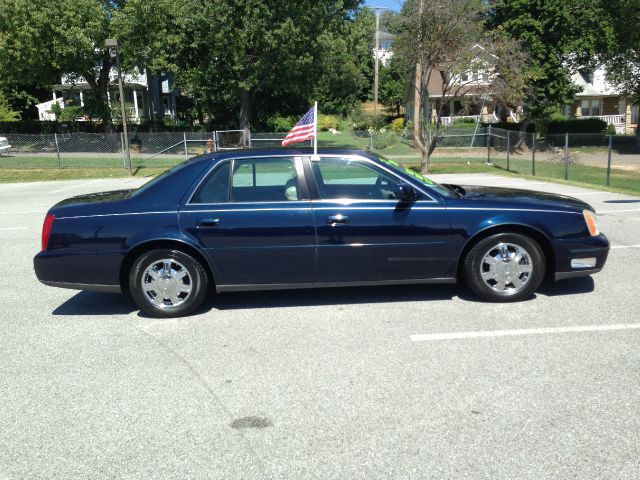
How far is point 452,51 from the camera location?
21438 millimetres

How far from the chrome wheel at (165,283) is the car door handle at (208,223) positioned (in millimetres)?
426

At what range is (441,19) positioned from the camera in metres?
21.0

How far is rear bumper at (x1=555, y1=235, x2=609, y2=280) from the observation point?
549cm

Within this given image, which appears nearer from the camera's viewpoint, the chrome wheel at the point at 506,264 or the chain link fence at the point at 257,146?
the chrome wheel at the point at 506,264

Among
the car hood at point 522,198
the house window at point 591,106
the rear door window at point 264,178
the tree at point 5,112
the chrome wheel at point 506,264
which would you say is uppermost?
the tree at point 5,112

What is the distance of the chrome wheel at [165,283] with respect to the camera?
212 inches

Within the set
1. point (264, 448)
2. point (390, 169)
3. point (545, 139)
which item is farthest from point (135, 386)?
point (545, 139)

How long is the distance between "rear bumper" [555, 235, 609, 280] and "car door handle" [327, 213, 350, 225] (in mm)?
2086

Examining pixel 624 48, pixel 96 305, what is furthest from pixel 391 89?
pixel 96 305

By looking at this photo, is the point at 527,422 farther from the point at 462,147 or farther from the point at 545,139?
the point at 545,139

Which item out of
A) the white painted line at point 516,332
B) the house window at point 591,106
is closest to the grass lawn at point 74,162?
the white painted line at point 516,332

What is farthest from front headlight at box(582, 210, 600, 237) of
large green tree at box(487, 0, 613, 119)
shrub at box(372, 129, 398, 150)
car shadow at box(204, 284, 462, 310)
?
large green tree at box(487, 0, 613, 119)

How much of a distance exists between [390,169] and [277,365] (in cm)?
228

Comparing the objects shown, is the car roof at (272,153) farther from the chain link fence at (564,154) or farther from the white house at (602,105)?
the white house at (602,105)
